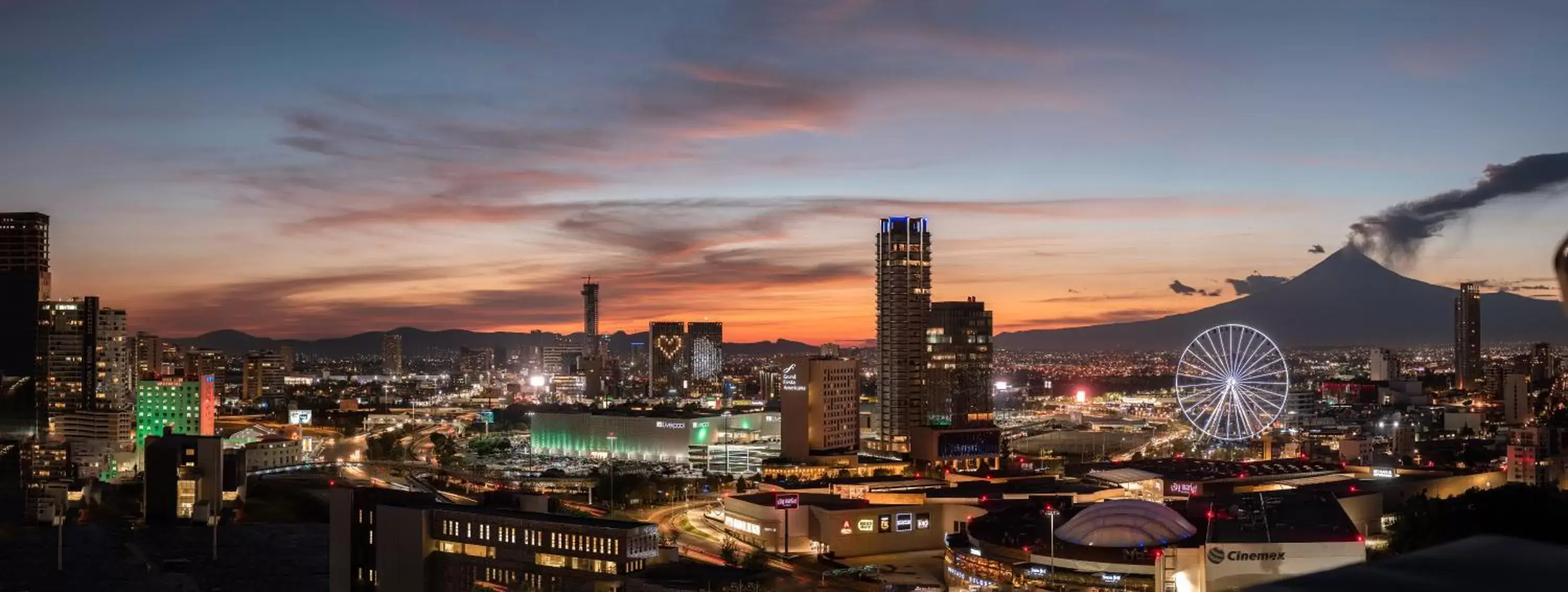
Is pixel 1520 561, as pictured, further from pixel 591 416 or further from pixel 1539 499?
pixel 591 416

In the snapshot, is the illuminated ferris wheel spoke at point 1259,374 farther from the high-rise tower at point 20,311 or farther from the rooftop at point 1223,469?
the high-rise tower at point 20,311

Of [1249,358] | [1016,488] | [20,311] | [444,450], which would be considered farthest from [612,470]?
[20,311]

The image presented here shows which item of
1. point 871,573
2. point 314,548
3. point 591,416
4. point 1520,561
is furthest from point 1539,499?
point 591,416

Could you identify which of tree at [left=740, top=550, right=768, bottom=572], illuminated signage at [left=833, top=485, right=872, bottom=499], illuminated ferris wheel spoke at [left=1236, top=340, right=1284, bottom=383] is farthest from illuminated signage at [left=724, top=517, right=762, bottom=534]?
illuminated ferris wheel spoke at [left=1236, top=340, right=1284, bottom=383]

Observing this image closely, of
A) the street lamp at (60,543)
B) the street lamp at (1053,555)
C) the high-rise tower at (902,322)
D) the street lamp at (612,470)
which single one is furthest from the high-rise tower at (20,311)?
the street lamp at (1053,555)

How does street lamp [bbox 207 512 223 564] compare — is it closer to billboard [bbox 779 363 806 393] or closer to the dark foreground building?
the dark foreground building

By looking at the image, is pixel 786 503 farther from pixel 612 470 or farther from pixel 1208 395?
pixel 1208 395
